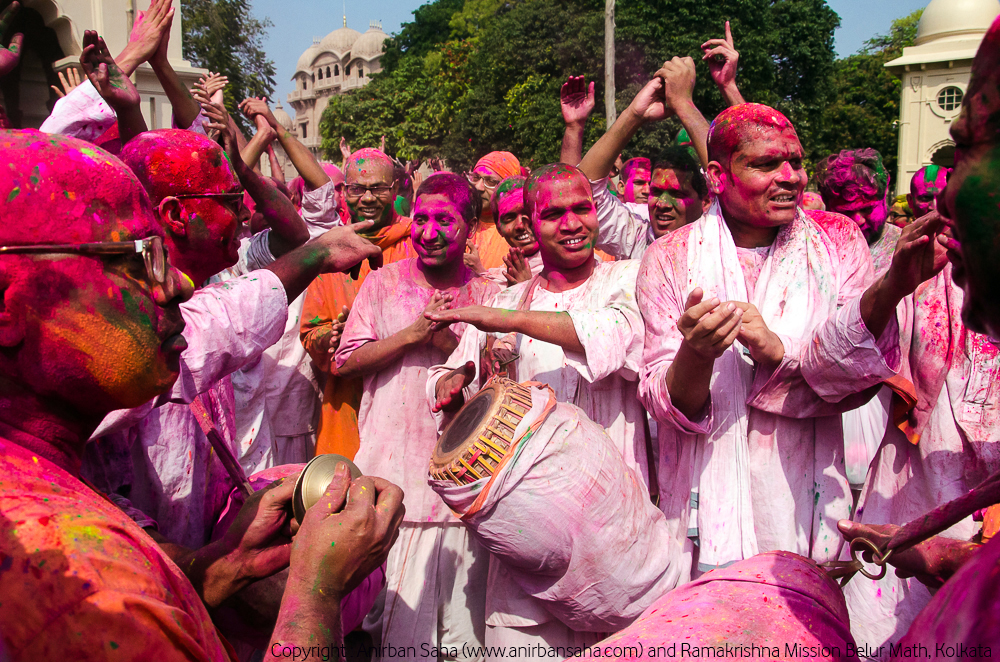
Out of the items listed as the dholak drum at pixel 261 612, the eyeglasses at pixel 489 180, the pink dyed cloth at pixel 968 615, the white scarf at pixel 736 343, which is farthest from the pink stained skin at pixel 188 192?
the eyeglasses at pixel 489 180

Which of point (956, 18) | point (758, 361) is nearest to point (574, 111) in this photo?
point (758, 361)

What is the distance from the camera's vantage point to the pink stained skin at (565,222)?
379 cm

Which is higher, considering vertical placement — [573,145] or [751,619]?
[573,145]

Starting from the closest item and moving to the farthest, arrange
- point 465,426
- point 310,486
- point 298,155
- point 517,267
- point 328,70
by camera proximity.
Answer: point 310,486
point 465,426
point 517,267
point 298,155
point 328,70

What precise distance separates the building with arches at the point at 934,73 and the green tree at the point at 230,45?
2372 centimetres

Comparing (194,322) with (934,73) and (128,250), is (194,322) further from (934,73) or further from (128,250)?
(934,73)

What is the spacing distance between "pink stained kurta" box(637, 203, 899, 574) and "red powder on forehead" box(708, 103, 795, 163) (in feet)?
1.04

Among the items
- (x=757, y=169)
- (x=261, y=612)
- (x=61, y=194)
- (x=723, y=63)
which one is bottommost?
(x=261, y=612)

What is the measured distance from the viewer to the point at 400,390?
4344 millimetres

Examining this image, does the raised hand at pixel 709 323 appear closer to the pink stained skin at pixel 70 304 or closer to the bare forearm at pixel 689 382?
the bare forearm at pixel 689 382

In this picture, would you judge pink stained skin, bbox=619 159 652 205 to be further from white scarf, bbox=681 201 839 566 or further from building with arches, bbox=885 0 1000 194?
building with arches, bbox=885 0 1000 194

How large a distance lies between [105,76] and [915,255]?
3.53m

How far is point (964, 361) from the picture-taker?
3295 mm

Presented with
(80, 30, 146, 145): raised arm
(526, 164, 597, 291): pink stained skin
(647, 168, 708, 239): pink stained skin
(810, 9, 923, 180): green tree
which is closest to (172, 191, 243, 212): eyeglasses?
(80, 30, 146, 145): raised arm
